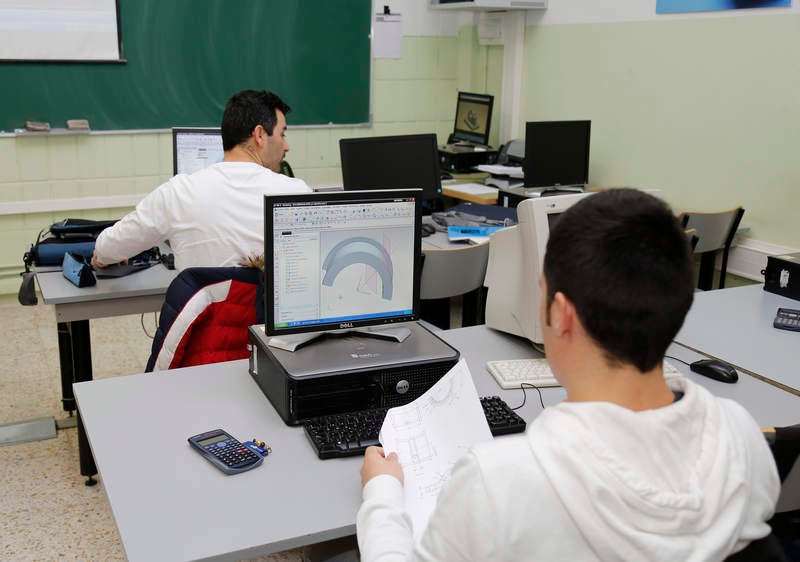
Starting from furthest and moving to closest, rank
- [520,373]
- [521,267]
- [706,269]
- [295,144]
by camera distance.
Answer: [295,144] → [706,269] → [521,267] → [520,373]

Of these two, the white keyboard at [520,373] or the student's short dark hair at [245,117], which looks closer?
the white keyboard at [520,373]

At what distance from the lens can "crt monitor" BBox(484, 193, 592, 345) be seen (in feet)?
6.98

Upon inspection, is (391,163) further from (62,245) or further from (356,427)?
(356,427)

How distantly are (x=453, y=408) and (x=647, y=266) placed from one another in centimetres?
78

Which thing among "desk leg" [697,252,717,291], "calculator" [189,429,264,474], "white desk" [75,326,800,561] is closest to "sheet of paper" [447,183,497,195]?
"desk leg" [697,252,717,291]

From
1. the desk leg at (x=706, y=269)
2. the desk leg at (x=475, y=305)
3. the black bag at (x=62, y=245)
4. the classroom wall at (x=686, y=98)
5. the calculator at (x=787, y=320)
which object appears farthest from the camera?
the desk leg at (x=706, y=269)

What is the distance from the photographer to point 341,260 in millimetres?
1942

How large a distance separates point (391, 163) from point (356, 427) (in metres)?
2.49

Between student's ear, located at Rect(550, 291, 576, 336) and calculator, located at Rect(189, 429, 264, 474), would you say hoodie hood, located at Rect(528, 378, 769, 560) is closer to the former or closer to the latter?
student's ear, located at Rect(550, 291, 576, 336)

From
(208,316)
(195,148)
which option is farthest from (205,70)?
(208,316)

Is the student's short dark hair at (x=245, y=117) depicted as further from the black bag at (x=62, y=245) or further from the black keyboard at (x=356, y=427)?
the black keyboard at (x=356, y=427)

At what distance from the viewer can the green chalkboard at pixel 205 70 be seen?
4840mm

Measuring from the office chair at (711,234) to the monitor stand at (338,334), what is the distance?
2.18m

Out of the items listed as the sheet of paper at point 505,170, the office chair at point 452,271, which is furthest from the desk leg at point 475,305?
the sheet of paper at point 505,170
